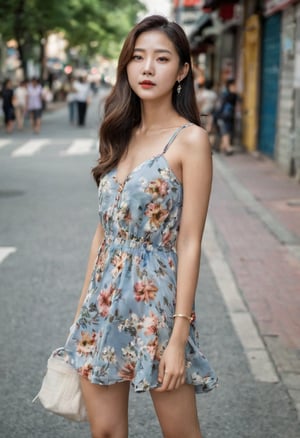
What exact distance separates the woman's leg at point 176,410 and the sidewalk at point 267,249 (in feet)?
5.85

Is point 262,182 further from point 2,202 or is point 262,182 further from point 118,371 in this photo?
point 118,371

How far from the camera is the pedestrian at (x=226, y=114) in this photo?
19.5 meters

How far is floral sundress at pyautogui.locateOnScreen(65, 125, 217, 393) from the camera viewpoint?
2.66 m

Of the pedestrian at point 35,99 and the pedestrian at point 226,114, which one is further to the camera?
the pedestrian at point 35,99

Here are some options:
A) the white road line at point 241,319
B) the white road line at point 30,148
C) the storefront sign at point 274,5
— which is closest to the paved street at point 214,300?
the white road line at point 241,319

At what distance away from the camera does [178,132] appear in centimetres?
274

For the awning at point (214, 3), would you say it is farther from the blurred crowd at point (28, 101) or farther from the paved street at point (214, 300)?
the paved street at point (214, 300)

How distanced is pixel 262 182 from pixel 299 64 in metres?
2.28

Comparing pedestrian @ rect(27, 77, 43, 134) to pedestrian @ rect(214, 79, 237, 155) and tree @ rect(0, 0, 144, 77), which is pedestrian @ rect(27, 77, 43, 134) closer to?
tree @ rect(0, 0, 144, 77)

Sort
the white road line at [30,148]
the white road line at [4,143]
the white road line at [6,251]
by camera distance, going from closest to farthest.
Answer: the white road line at [6,251] → the white road line at [30,148] → the white road line at [4,143]

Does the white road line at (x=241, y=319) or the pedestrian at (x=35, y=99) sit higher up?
the white road line at (x=241, y=319)

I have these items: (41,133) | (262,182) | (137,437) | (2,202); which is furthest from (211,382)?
(41,133)

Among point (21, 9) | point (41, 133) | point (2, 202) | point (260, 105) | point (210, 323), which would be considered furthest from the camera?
point (21, 9)

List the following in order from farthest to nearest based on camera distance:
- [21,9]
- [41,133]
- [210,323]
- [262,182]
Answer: [21,9] < [41,133] < [262,182] < [210,323]
